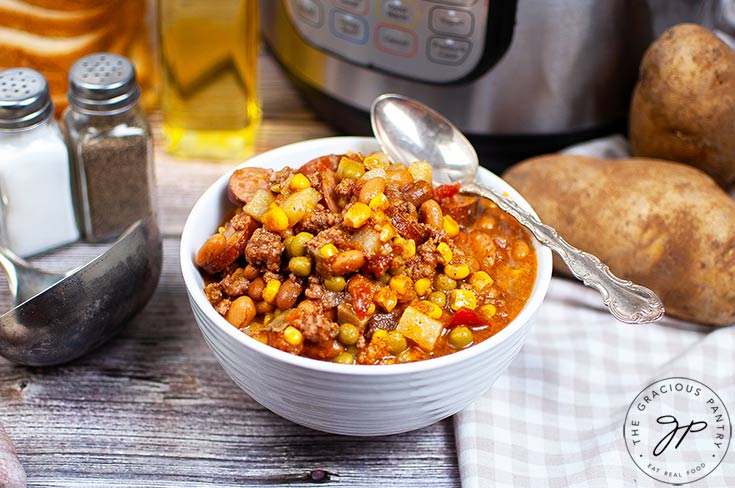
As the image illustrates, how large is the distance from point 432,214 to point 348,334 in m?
0.26

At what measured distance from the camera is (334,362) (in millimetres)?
1283

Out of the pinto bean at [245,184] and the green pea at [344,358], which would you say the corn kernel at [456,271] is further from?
the pinto bean at [245,184]

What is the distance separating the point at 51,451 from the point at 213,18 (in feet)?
3.56

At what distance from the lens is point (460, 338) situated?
1.32m

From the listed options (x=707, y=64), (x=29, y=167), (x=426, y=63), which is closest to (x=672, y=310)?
(x=707, y=64)

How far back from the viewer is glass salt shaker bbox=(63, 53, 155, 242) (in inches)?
69.7

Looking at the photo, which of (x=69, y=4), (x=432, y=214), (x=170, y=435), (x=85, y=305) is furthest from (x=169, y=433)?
(x=69, y=4)

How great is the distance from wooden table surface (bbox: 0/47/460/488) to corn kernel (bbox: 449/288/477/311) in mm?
291

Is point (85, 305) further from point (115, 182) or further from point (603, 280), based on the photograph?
point (603, 280)

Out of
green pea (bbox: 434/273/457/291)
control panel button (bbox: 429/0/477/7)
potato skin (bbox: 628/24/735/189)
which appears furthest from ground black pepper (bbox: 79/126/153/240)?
potato skin (bbox: 628/24/735/189)

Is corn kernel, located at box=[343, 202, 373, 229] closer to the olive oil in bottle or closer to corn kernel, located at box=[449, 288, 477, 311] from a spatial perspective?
corn kernel, located at box=[449, 288, 477, 311]

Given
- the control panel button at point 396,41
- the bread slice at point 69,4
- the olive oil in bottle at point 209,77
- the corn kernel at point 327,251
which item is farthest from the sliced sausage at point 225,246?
→ the bread slice at point 69,4

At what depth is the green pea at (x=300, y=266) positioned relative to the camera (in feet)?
4.42

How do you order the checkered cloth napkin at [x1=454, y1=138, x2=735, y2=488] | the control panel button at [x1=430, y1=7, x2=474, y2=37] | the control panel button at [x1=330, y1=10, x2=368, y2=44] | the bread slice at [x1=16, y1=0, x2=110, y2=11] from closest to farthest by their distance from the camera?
the checkered cloth napkin at [x1=454, y1=138, x2=735, y2=488]
the control panel button at [x1=430, y1=7, x2=474, y2=37]
the control panel button at [x1=330, y1=10, x2=368, y2=44]
the bread slice at [x1=16, y1=0, x2=110, y2=11]
